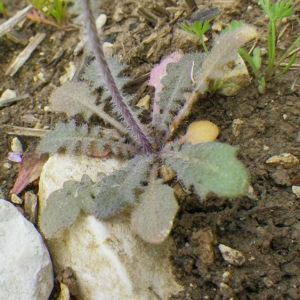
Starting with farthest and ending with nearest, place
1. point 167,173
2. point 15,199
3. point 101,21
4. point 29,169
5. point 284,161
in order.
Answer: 1. point 101,21
2. point 29,169
3. point 15,199
4. point 167,173
5. point 284,161

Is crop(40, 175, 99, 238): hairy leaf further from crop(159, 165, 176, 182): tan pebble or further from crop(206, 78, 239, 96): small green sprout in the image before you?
crop(206, 78, 239, 96): small green sprout

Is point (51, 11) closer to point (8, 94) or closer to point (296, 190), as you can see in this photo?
point (8, 94)

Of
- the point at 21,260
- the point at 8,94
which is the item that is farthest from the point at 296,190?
the point at 8,94

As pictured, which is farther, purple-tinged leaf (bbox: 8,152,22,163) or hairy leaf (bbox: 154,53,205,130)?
purple-tinged leaf (bbox: 8,152,22,163)

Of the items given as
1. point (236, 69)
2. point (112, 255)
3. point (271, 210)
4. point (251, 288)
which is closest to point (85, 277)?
point (112, 255)

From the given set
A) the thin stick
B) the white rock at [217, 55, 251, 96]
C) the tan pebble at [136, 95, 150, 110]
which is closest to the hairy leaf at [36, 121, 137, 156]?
the tan pebble at [136, 95, 150, 110]

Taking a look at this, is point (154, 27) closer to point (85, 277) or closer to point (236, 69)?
point (236, 69)

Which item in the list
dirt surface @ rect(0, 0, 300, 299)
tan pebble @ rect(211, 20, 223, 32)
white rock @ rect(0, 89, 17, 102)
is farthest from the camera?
white rock @ rect(0, 89, 17, 102)
